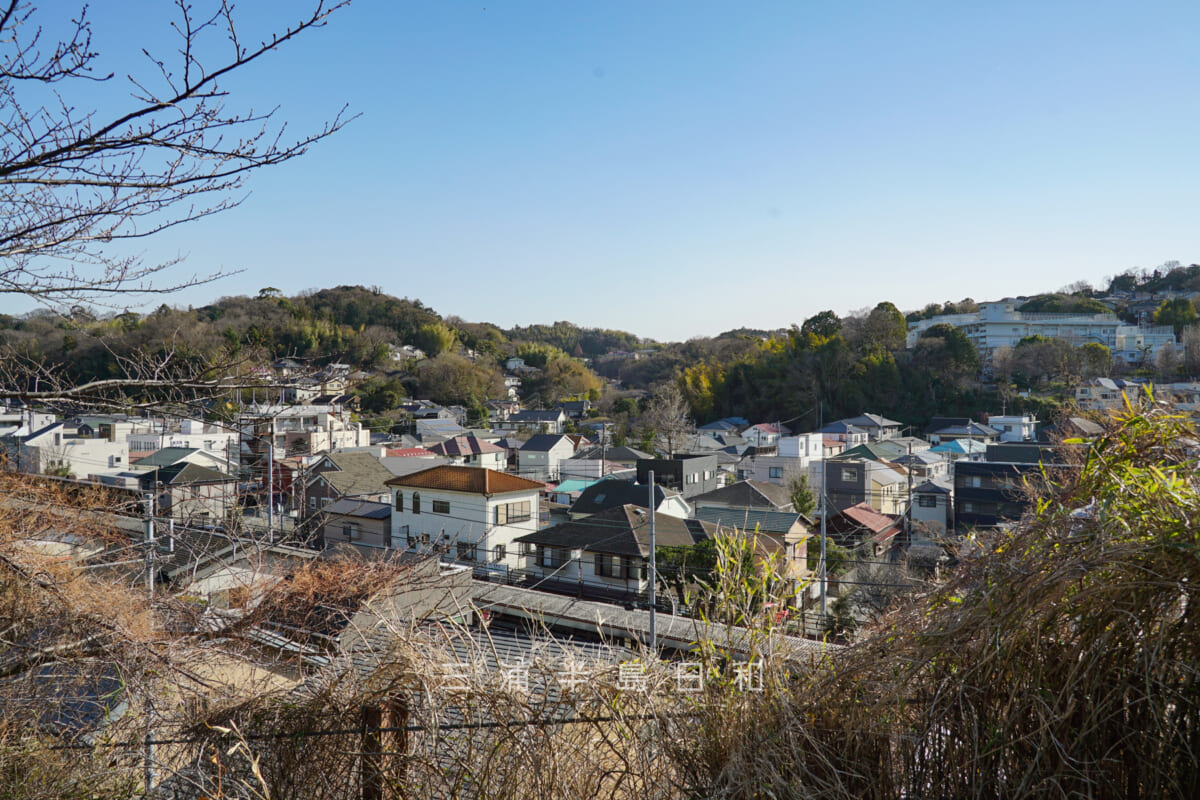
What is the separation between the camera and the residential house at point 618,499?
12344mm

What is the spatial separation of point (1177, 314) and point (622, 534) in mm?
35213

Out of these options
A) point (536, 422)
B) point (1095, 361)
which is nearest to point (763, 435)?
point (536, 422)

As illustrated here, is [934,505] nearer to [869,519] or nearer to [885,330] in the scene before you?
[869,519]

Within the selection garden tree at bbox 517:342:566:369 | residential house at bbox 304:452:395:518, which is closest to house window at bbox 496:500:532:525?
residential house at bbox 304:452:395:518

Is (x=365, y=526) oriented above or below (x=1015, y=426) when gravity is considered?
below

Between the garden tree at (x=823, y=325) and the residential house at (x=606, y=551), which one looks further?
the garden tree at (x=823, y=325)

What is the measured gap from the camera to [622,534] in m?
9.05

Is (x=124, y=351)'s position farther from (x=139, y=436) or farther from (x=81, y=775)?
(x=139, y=436)

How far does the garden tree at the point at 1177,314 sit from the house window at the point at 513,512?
33558 millimetres

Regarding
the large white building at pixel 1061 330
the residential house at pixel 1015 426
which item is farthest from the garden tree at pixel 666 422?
the large white building at pixel 1061 330

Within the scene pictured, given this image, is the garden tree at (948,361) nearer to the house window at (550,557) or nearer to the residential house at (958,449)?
the residential house at (958,449)

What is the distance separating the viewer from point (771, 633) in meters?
1.39

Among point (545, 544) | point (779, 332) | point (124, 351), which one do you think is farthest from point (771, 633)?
point (779, 332)

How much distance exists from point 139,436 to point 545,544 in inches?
597
